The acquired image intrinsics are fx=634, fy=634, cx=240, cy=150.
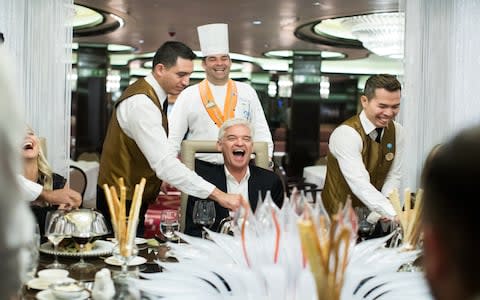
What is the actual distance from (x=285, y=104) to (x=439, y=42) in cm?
1078

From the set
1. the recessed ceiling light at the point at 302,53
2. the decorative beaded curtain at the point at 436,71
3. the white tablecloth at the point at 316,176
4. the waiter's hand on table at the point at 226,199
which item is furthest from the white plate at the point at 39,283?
the recessed ceiling light at the point at 302,53

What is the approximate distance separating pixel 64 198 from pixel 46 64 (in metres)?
2.06

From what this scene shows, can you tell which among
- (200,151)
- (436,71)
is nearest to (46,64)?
(200,151)

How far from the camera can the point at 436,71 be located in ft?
16.1

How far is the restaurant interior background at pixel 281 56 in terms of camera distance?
479cm

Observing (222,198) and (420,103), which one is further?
(420,103)

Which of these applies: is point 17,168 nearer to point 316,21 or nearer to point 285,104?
point 316,21

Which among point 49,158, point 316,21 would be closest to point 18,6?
point 49,158

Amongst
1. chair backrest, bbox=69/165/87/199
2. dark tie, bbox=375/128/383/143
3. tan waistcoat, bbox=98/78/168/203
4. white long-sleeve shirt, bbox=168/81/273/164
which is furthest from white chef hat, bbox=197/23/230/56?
chair backrest, bbox=69/165/87/199

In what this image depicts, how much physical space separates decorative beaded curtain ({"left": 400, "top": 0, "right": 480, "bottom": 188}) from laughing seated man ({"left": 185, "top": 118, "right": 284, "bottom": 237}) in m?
1.69

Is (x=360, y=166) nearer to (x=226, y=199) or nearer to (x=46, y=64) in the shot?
(x=226, y=199)

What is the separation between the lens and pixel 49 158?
190 inches

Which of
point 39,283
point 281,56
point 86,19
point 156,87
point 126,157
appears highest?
point 86,19

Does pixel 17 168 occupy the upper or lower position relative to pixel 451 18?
lower
